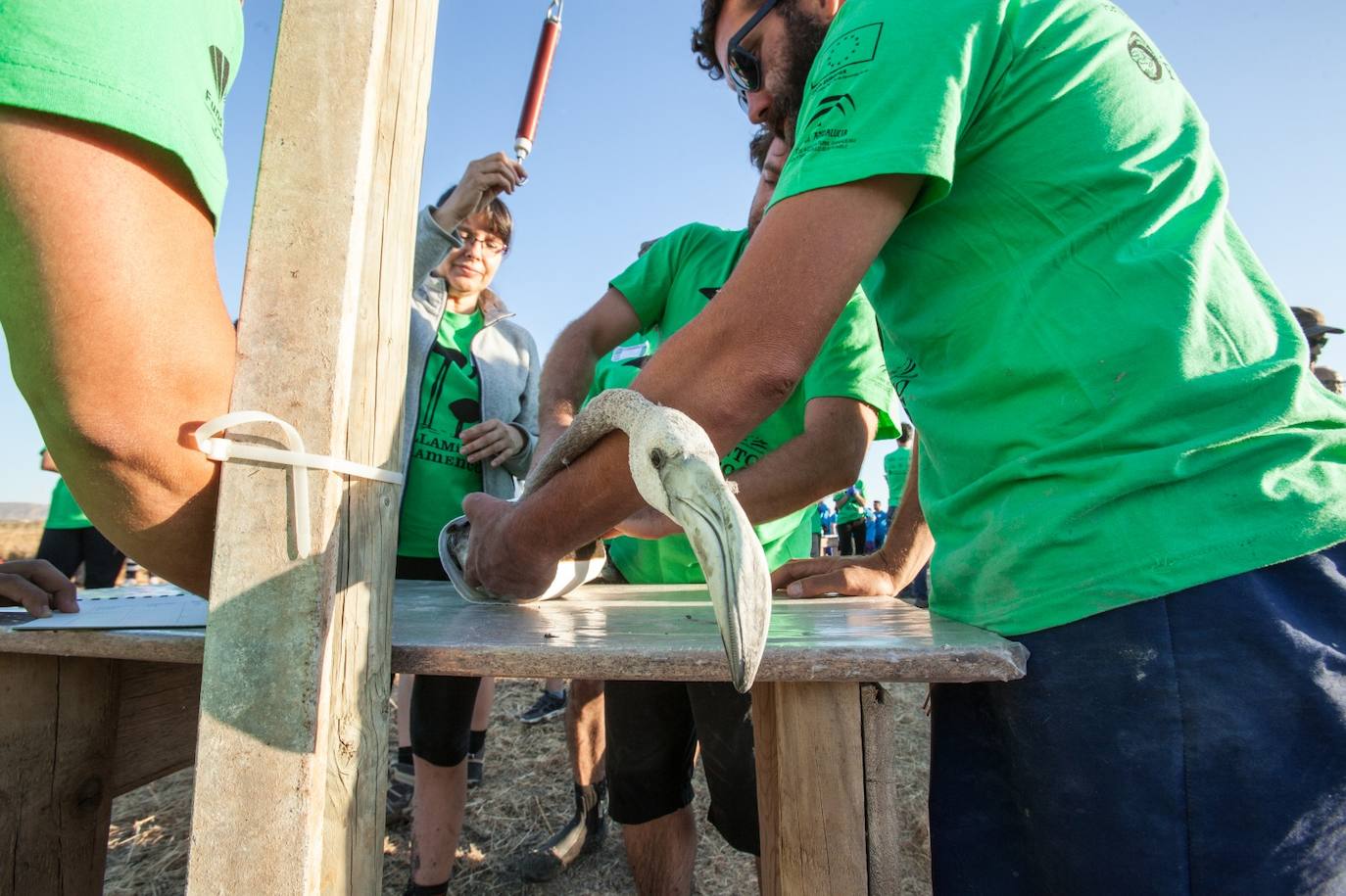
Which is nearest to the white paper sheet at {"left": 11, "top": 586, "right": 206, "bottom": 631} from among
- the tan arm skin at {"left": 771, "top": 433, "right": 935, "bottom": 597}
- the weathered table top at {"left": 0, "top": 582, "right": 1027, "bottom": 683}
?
the weathered table top at {"left": 0, "top": 582, "right": 1027, "bottom": 683}

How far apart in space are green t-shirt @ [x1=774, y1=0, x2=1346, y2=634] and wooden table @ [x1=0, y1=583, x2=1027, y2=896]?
170mm

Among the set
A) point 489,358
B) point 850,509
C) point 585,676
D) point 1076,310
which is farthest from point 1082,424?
point 850,509

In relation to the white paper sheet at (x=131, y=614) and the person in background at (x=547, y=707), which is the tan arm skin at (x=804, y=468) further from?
the person in background at (x=547, y=707)

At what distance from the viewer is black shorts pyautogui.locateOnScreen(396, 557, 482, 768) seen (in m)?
2.04

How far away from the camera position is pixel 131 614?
3.67 feet

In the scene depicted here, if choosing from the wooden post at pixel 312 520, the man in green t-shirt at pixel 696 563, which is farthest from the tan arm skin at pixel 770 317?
the man in green t-shirt at pixel 696 563

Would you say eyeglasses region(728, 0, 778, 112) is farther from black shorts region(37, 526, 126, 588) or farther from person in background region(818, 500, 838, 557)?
person in background region(818, 500, 838, 557)

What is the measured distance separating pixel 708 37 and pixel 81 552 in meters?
4.93

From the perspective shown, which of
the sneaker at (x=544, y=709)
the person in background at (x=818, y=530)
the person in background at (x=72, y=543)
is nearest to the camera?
the sneaker at (x=544, y=709)

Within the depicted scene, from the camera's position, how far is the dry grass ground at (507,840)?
8.21 ft

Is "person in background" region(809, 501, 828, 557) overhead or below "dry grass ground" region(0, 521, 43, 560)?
overhead

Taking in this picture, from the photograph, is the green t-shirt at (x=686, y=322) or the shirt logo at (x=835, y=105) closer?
the shirt logo at (x=835, y=105)

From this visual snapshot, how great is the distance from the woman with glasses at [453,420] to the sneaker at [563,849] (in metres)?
0.48

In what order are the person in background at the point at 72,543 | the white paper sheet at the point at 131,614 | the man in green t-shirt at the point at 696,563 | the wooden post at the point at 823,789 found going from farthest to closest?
the person in background at the point at 72,543 < the man in green t-shirt at the point at 696,563 < the white paper sheet at the point at 131,614 < the wooden post at the point at 823,789
